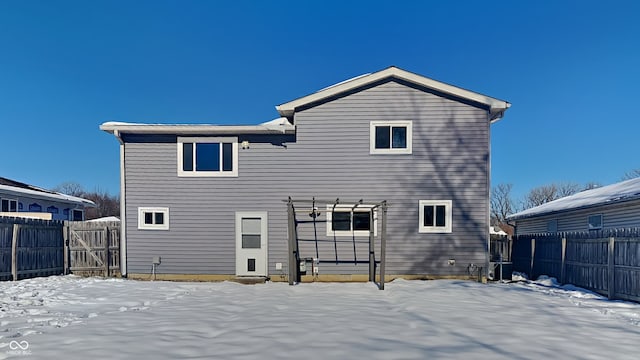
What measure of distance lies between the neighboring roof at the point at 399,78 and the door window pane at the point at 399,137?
137cm

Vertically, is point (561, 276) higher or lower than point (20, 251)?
lower

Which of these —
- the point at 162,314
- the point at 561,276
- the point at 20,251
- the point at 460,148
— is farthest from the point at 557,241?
the point at 20,251

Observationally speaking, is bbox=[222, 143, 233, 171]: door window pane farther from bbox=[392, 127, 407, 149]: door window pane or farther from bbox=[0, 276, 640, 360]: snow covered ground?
bbox=[392, 127, 407, 149]: door window pane

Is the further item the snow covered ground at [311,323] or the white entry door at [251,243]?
the white entry door at [251,243]

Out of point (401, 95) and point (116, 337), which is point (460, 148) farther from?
point (116, 337)

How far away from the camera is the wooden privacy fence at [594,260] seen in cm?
734

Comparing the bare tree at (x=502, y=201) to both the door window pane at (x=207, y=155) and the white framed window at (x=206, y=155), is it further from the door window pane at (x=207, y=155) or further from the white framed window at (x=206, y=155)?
the door window pane at (x=207, y=155)

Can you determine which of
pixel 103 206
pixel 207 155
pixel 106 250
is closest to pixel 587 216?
pixel 207 155

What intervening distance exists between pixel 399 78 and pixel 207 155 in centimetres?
587

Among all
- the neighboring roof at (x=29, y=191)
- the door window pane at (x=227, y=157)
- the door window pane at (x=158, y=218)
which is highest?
the door window pane at (x=227, y=157)

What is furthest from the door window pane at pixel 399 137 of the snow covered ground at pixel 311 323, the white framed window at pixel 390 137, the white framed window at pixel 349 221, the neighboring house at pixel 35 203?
the neighboring house at pixel 35 203

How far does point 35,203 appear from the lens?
1720 centimetres

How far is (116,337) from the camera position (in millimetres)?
4652

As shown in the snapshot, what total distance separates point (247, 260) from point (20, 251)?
5867mm
